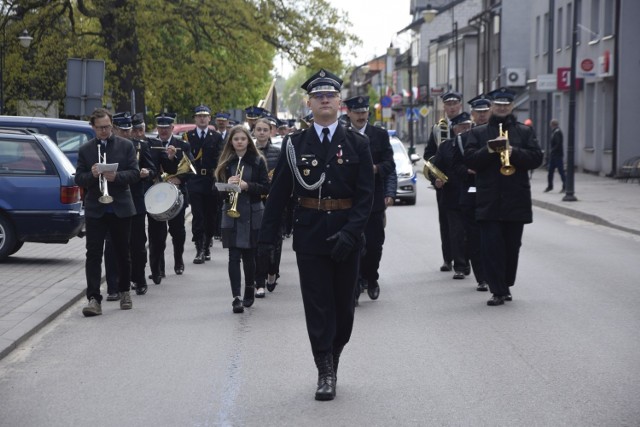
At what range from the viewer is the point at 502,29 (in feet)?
204

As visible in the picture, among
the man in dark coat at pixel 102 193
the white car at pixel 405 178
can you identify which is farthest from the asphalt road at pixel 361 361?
the white car at pixel 405 178

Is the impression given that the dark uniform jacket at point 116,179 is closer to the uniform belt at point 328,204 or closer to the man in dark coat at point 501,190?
the man in dark coat at point 501,190

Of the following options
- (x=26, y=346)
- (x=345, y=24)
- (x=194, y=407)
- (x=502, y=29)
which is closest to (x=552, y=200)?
(x=345, y=24)

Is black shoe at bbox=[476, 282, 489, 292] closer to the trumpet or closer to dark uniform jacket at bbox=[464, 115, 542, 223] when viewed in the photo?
dark uniform jacket at bbox=[464, 115, 542, 223]

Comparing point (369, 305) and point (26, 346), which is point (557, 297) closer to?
point (369, 305)

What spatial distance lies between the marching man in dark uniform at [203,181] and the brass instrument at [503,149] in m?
5.23

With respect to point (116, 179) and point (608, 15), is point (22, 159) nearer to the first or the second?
point (116, 179)

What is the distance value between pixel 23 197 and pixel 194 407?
8.76m

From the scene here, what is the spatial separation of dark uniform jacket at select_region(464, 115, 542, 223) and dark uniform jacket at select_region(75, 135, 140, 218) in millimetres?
3157

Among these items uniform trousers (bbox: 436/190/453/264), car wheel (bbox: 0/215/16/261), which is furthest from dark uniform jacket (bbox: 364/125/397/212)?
car wheel (bbox: 0/215/16/261)

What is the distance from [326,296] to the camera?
7.40 m

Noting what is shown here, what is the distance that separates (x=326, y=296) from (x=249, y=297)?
4.12 m

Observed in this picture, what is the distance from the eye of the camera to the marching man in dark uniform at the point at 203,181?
51.1 feet

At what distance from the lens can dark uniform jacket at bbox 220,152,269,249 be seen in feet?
37.2
